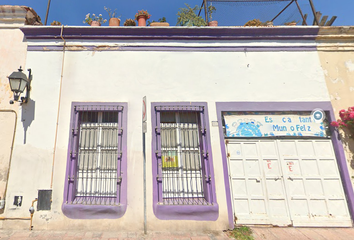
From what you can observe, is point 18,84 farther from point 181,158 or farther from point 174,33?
point 181,158

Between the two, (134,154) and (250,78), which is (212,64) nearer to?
(250,78)

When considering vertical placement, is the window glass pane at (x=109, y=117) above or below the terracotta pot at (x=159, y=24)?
below

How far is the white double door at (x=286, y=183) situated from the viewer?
4.17 metres

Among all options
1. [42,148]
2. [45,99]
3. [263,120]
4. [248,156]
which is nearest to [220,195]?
[248,156]

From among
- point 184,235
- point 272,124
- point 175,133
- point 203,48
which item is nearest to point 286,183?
point 272,124

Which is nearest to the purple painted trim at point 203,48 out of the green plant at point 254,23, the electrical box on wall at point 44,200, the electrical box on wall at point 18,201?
the green plant at point 254,23

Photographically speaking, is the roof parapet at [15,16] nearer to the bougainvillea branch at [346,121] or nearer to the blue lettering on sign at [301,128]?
the blue lettering on sign at [301,128]

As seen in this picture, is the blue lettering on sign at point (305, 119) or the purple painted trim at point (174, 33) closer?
the blue lettering on sign at point (305, 119)

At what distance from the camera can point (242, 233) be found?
12.6 feet

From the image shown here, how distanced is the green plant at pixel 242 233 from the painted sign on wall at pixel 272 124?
1977 millimetres

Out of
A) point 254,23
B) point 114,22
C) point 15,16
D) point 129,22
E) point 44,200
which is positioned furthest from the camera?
point 254,23

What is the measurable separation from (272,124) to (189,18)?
12.4 feet

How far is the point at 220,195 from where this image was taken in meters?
4.18

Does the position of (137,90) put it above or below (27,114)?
above
